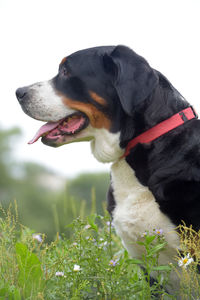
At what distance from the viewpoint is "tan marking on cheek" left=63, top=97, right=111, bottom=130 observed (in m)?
2.82

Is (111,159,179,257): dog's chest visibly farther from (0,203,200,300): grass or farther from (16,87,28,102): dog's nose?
(16,87,28,102): dog's nose

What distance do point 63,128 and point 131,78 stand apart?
0.62 metres

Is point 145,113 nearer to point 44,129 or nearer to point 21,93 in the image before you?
point 44,129

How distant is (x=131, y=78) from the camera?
2.66m

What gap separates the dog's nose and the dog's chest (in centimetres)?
85

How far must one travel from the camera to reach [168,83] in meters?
2.82

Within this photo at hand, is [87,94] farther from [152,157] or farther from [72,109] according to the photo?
[152,157]

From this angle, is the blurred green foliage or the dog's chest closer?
the dog's chest

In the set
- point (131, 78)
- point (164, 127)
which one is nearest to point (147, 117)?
point (164, 127)

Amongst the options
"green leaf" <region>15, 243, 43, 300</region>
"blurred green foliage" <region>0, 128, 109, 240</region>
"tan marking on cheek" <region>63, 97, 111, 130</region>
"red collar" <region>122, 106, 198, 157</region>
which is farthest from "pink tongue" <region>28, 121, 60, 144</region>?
"blurred green foliage" <region>0, 128, 109, 240</region>

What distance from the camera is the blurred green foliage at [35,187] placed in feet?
69.8

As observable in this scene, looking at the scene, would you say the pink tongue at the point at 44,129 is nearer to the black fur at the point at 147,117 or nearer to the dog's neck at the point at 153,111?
the black fur at the point at 147,117

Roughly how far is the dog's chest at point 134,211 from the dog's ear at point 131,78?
43 cm

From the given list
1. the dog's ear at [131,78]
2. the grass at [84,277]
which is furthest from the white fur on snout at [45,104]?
the grass at [84,277]
